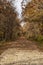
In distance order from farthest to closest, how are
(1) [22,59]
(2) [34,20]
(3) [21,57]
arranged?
(2) [34,20] < (3) [21,57] < (1) [22,59]

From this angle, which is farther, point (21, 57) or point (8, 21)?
point (8, 21)

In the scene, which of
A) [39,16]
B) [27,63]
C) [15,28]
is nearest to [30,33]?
[39,16]

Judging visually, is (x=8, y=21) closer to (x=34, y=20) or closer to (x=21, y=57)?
(x=34, y=20)

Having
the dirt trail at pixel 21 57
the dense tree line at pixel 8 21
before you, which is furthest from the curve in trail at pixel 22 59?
the dense tree line at pixel 8 21

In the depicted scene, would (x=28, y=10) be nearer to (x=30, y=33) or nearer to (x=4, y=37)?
(x=30, y=33)

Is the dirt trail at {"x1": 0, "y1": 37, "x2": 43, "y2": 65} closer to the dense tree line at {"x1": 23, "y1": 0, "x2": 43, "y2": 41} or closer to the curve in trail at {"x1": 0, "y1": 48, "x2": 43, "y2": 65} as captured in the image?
the curve in trail at {"x1": 0, "y1": 48, "x2": 43, "y2": 65}

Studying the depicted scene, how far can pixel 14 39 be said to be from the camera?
2920 centimetres

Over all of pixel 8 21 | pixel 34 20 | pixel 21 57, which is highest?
pixel 34 20

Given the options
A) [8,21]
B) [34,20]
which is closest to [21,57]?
[34,20]

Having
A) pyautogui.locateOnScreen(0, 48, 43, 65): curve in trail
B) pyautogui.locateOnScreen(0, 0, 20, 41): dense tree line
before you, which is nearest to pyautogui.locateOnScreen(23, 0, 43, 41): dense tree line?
pyautogui.locateOnScreen(0, 0, 20, 41): dense tree line

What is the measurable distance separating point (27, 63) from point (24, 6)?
15.2 metres

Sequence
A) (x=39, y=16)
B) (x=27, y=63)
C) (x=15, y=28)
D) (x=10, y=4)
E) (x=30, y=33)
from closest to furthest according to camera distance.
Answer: (x=27, y=63), (x=39, y=16), (x=30, y=33), (x=10, y=4), (x=15, y=28)

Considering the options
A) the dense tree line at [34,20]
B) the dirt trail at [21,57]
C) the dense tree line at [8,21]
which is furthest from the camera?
the dense tree line at [8,21]

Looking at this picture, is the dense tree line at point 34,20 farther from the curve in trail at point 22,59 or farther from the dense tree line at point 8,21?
the curve in trail at point 22,59
